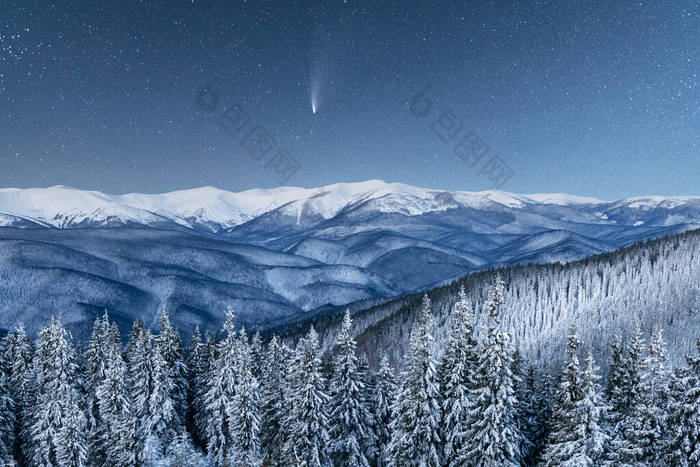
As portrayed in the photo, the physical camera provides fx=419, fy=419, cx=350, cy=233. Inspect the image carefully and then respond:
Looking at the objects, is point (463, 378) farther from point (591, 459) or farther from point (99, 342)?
point (99, 342)

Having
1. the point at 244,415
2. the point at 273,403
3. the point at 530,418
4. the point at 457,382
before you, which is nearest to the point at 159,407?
the point at 244,415

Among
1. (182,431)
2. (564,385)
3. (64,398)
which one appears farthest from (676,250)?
(64,398)

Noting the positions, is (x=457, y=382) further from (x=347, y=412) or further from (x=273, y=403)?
(x=273, y=403)

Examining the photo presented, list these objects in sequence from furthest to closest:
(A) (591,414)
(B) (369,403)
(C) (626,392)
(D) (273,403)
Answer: (D) (273,403) < (B) (369,403) < (C) (626,392) < (A) (591,414)

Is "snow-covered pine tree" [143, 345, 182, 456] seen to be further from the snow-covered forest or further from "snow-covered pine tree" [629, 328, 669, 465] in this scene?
"snow-covered pine tree" [629, 328, 669, 465]

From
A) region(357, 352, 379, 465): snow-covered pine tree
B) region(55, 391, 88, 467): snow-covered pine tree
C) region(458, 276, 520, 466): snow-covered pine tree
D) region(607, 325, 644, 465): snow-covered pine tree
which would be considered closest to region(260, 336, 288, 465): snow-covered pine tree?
region(357, 352, 379, 465): snow-covered pine tree

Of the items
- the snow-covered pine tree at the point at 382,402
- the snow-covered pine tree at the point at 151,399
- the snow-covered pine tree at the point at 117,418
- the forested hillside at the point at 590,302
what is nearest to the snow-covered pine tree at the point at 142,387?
the snow-covered pine tree at the point at 151,399
